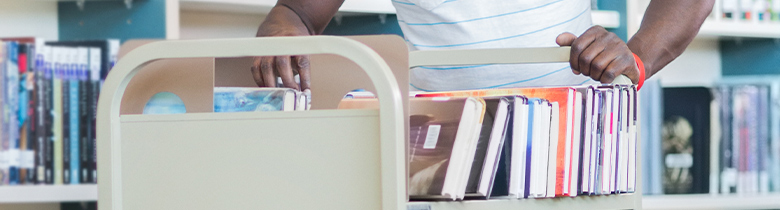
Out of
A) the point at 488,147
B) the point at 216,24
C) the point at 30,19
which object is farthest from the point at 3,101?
the point at 488,147

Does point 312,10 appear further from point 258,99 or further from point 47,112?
point 47,112

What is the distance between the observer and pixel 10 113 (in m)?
1.32

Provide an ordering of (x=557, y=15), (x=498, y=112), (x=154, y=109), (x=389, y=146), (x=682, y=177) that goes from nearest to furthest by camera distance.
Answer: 1. (x=389, y=146)
2. (x=498, y=112)
3. (x=557, y=15)
4. (x=154, y=109)
5. (x=682, y=177)

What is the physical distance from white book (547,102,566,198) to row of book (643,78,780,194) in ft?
3.76

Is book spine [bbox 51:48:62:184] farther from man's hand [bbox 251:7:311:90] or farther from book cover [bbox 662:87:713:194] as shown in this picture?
book cover [bbox 662:87:713:194]

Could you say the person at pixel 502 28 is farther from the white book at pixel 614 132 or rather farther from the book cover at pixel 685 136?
the book cover at pixel 685 136

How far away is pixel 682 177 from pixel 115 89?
1.54m

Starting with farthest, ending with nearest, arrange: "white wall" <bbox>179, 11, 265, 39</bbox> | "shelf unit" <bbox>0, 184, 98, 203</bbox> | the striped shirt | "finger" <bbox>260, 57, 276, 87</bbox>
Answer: "white wall" <bbox>179, 11, 265, 39</bbox>
"shelf unit" <bbox>0, 184, 98, 203</bbox>
the striped shirt
"finger" <bbox>260, 57, 276, 87</bbox>

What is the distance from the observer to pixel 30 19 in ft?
4.94

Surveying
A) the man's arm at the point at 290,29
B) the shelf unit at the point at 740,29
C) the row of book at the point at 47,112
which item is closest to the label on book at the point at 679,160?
the shelf unit at the point at 740,29

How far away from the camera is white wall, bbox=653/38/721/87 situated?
2057mm

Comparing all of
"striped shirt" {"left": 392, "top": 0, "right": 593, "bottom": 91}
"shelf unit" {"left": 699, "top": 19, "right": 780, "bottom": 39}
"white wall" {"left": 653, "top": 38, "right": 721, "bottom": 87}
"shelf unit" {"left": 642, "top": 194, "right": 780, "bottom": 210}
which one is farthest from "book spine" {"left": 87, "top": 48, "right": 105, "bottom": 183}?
"white wall" {"left": 653, "top": 38, "right": 721, "bottom": 87}

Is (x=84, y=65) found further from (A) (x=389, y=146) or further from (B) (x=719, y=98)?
(B) (x=719, y=98)

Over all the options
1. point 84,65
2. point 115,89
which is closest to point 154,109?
point 84,65
